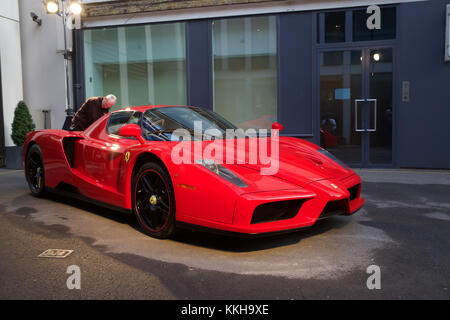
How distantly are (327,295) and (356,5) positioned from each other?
26.9 ft

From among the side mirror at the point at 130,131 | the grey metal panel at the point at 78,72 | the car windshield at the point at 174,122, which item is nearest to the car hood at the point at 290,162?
the car windshield at the point at 174,122

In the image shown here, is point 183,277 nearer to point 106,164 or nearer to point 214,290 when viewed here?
point 214,290

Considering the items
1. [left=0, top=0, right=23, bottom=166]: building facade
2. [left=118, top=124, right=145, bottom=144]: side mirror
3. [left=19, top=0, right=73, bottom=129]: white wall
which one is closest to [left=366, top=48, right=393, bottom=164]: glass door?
[left=118, top=124, right=145, bottom=144]: side mirror

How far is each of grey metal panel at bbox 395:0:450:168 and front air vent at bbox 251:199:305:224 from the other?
6.71 m

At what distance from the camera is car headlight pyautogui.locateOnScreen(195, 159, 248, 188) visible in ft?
10.6

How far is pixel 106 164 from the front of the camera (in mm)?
4406

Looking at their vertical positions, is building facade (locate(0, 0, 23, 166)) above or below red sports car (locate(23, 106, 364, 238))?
above

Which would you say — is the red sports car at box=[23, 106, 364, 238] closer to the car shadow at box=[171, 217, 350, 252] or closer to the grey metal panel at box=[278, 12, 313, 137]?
the car shadow at box=[171, 217, 350, 252]

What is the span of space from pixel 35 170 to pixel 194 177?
352 centimetres

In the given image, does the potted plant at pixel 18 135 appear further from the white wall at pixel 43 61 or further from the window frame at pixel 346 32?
the window frame at pixel 346 32

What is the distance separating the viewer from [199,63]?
10422mm

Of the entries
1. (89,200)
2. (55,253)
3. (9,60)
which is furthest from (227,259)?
(9,60)
